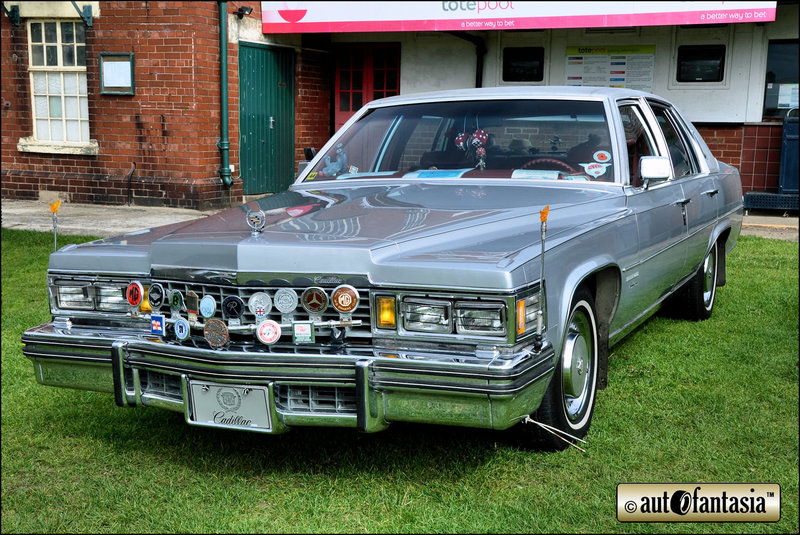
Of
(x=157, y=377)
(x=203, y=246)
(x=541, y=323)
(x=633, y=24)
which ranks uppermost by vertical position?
(x=633, y=24)

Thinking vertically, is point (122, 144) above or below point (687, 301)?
above

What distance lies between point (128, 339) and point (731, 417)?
2.79 m

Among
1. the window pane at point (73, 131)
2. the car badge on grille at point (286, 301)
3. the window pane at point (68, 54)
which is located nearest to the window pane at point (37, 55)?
the window pane at point (68, 54)

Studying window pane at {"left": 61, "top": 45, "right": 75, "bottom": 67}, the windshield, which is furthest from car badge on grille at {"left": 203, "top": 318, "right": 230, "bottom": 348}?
window pane at {"left": 61, "top": 45, "right": 75, "bottom": 67}

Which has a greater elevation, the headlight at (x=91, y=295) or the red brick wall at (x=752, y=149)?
the red brick wall at (x=752, y=149)

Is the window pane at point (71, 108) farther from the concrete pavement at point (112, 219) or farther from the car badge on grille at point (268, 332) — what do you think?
the car badge on grille at point (268, 332)

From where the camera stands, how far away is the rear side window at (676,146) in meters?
5.45

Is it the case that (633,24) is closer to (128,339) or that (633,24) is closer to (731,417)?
(731,417)

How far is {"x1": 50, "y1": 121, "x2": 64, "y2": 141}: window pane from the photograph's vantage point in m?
14.0

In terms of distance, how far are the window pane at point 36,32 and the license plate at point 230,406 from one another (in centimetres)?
1233

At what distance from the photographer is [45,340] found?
11.9 ft

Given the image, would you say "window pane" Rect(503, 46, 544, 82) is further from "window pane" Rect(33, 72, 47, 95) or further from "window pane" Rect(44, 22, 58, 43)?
"window pane" Rect(33, 72, 47, 95)

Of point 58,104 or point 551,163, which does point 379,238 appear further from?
point 58,104

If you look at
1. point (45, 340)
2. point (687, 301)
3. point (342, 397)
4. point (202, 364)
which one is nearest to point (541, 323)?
point (342, 397)
